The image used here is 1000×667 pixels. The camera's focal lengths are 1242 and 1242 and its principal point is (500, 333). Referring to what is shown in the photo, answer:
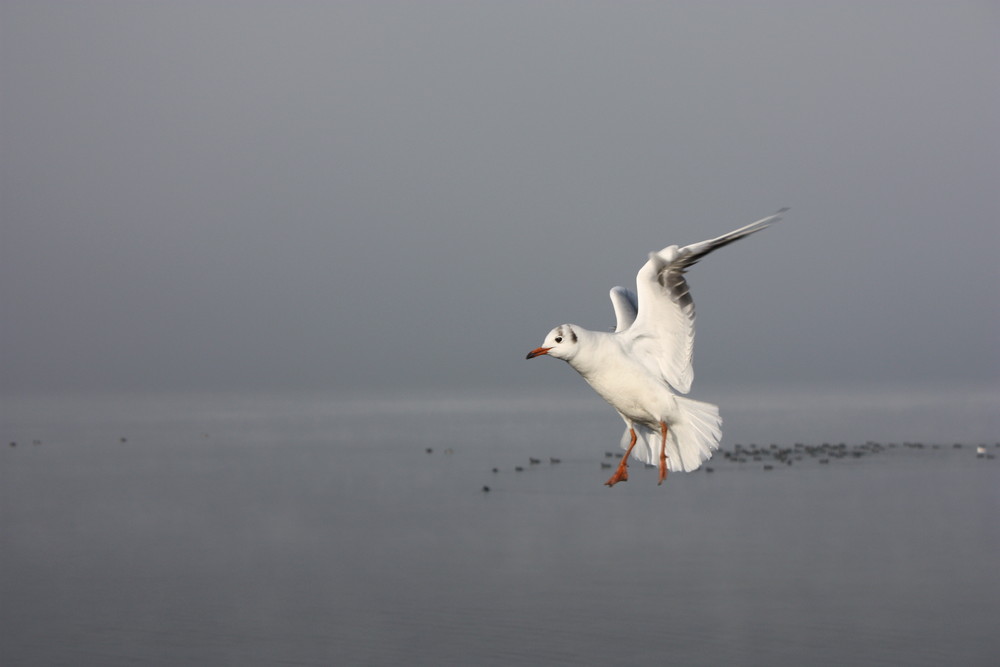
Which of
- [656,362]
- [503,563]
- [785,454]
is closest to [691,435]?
[656,362]

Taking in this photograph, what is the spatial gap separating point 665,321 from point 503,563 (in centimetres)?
3170

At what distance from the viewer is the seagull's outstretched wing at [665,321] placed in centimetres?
1541

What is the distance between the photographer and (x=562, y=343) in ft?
49.9

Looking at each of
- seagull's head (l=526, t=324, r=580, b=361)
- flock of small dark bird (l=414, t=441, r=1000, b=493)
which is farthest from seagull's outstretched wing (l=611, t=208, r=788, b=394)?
flock of small dark bird (l=414, t=441, r=1000, b=493)

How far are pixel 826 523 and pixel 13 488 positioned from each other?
43.5 m

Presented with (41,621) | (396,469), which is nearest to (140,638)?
(41,621)

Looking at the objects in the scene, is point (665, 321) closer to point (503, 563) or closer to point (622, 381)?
point (622, 381)

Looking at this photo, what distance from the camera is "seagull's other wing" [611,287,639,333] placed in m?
17.3

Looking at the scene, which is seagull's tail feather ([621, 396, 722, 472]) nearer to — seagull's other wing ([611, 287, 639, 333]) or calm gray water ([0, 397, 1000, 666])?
seagull's other wing ([611, 287, 639, 333])

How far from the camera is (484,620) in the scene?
38719 millimetres

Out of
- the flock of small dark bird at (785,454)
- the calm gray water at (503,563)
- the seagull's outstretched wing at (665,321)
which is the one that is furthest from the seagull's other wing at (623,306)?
the flock of small dark bird at (785,454)

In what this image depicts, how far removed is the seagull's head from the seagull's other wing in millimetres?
1848

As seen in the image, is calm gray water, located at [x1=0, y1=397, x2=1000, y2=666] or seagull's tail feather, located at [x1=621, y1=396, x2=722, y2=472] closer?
seagull's tail feather, located at [x1=621, y1=396, x2=722, y2=472]

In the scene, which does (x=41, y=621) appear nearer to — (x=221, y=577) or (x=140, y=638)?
(x=140, y=638)
